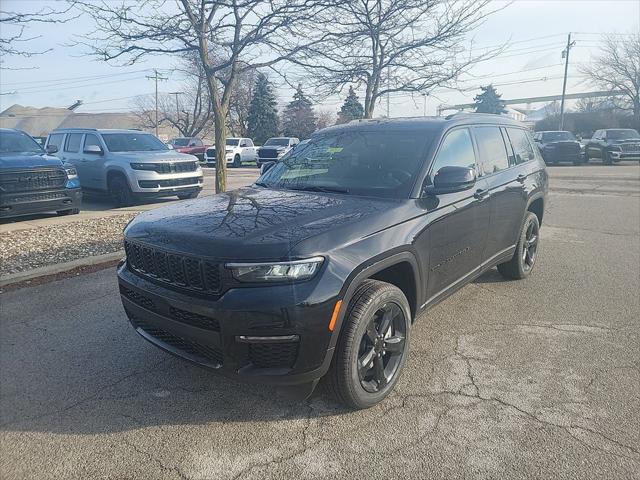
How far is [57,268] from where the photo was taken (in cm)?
572

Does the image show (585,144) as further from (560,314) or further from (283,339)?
(283,339)

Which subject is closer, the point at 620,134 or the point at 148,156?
the point at 148,156

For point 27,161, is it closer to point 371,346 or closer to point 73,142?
point 73,142

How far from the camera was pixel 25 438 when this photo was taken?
2.68m

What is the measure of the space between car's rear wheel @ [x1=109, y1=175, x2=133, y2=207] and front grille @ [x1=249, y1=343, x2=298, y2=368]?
9181 mm

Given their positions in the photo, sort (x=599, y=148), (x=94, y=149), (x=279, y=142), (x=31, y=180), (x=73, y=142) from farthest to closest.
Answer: (x=279, y=142) → (x=599, y=148) → (x=73, y=142) → (x=94, y=149) → (x=31, y=180)

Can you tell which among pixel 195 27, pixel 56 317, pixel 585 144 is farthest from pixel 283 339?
pixel 585 144

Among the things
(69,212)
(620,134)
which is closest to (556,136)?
(620,134)

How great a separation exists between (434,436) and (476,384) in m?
0.68

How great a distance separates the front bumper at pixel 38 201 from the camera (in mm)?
8109

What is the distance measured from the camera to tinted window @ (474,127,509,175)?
4340 mm

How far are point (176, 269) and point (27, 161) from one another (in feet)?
24.4

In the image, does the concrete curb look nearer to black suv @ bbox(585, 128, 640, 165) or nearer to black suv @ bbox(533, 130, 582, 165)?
black suv @ bbox(533, 130, 582, 165)

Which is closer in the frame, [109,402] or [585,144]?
[109,402]
